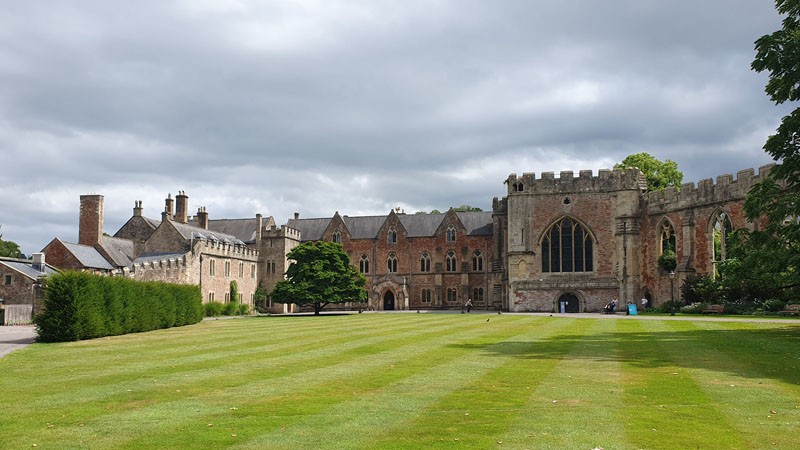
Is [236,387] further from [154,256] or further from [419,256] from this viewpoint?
[419,256]

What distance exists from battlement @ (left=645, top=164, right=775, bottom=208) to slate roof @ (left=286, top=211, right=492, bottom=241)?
2240cm

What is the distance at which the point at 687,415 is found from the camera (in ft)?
31.7

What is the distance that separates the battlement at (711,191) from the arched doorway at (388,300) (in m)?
29.7

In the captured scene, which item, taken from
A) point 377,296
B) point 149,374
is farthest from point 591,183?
point 149,374

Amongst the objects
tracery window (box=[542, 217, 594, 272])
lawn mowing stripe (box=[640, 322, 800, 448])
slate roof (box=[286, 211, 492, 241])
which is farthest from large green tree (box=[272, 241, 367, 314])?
lawn mowing stripe (box=[640, 322, 800, 448])

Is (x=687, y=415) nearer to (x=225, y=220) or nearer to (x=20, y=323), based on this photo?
(x=20, y=323)

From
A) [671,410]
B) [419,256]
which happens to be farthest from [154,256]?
[671,410]

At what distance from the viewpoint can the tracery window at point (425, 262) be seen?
74875 mm

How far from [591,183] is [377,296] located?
1038 inches

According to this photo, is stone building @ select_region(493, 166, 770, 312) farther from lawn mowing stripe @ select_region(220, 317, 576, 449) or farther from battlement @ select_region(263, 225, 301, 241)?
lawn mowing stripe @ select_region(220, 317, 576, 449)

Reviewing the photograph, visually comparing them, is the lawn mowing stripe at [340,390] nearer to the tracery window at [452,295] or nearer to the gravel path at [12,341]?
the gravel path at [12,341]

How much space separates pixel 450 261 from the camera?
7438 cm

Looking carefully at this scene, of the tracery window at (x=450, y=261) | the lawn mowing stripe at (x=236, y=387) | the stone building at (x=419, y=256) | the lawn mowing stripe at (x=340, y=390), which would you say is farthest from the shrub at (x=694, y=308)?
the lawn mowing stripe at (x=340, y=390)

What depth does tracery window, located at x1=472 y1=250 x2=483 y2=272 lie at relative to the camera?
241ft
